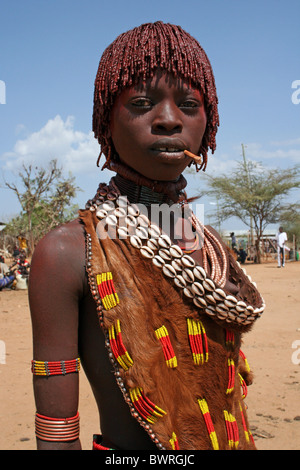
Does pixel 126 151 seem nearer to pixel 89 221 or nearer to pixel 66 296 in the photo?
pixel 89 221

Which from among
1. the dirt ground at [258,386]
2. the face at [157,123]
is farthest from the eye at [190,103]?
the dirt ground at [258,386]

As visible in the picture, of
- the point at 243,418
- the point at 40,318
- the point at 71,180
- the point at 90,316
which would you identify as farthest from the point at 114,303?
the point at 71,180

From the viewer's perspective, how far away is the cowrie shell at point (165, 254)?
56.4 inches

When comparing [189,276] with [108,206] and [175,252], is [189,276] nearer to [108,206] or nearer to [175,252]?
[175,252]

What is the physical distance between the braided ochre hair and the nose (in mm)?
106

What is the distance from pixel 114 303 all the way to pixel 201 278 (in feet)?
0.95

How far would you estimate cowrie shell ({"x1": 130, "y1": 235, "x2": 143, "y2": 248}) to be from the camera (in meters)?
1.43

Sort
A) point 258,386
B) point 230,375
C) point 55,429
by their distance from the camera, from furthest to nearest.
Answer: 1. point 258,386
2. point 230,375
3. point 55,429

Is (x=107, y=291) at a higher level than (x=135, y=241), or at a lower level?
lower

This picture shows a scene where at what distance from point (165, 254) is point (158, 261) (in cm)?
3

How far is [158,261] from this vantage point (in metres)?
1.43

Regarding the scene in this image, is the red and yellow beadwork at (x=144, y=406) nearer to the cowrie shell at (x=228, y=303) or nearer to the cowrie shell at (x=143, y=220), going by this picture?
the cowrie shell at (x=228, y=303)

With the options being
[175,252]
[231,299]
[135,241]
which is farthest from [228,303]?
[135,241]

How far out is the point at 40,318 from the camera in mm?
1343
